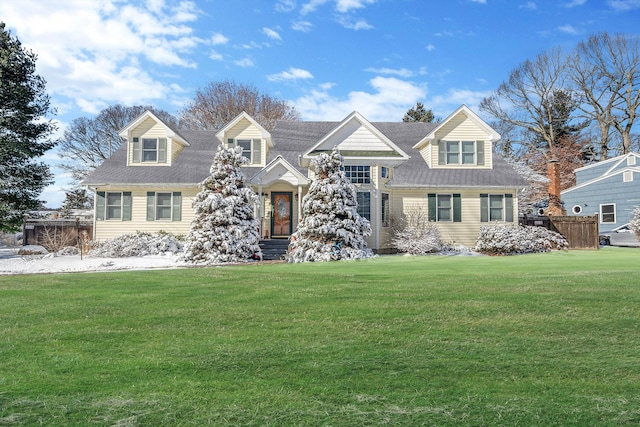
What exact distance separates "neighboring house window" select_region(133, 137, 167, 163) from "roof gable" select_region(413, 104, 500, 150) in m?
13.1

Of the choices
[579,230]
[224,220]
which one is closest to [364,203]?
[224,220]

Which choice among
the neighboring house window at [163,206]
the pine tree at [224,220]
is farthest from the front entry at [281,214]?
the neighboring house window at [163,206]

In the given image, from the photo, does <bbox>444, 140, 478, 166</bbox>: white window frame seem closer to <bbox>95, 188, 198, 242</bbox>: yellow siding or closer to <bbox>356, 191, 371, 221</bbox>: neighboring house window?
<bbox>356, 191, 371, 221</bbox>: neighboring house window

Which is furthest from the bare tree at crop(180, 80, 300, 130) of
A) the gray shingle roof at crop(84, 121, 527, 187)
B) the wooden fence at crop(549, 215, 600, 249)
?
the wooden fence at crop(549, 215, 600, 249)

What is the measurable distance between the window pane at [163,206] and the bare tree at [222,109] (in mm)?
19802

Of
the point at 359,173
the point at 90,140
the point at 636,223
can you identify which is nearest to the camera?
the point at 359,173

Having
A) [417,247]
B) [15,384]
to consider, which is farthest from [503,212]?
[15,384]

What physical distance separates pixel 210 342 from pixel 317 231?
11971 millimetres

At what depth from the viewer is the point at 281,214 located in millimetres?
22094

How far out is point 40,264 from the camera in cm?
1612

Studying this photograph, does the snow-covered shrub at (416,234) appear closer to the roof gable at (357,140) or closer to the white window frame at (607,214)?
the roof gable at (357,140)

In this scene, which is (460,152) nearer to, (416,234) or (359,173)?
(416,234)

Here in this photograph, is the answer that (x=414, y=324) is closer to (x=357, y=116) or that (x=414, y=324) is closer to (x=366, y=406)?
(x=366, y=406)

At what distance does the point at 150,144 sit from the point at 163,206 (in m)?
3.51
